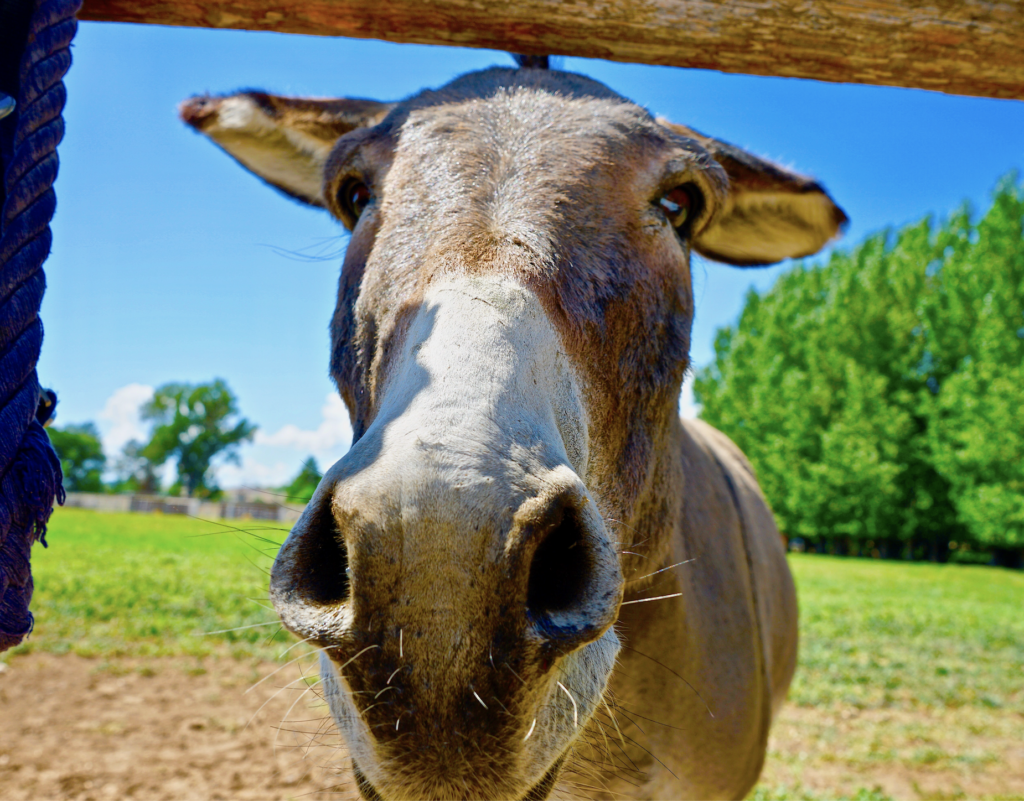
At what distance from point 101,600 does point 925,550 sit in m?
36.9

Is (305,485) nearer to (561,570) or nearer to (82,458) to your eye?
(561,570)

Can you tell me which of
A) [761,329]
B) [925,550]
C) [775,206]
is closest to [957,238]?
[761,329]

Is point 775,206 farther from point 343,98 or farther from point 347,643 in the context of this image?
point 347,643

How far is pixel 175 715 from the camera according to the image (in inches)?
220

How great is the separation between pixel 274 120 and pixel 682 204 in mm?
1910

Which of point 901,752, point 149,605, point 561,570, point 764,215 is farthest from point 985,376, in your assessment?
point 561,570

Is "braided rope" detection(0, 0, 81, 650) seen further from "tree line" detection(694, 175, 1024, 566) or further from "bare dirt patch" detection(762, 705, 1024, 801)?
"tree line" detection(694, 175, 1024, 566)

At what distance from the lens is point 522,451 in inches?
46.1

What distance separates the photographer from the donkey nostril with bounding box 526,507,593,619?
1137 mm

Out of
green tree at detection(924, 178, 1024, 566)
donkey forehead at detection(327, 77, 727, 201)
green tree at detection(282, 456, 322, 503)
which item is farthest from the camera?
green tree at detection(924, 178, 1024, 566)

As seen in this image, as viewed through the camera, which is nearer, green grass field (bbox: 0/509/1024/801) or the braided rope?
the braided rope

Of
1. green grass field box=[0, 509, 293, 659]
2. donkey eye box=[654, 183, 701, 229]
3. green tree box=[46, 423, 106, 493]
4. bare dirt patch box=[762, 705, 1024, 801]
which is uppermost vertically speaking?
donkey eye box=[654, 183, 701, 229]

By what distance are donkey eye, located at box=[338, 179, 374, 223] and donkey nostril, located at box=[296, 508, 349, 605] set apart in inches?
57.0

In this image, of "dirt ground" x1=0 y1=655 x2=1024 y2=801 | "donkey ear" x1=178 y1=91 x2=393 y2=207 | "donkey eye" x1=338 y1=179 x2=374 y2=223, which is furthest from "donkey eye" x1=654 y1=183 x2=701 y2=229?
"dirt ground" x1=0 y1=655 x2=1024 y2=801
